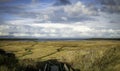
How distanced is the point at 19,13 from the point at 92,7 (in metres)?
1.35

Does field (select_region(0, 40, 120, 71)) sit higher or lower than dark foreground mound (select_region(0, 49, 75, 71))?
higher

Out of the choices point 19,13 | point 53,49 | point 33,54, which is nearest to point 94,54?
point 53,49

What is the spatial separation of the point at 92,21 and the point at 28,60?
1.38 meters

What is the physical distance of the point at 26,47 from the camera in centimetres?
525

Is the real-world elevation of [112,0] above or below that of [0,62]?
above

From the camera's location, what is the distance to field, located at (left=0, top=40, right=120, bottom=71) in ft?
17.1

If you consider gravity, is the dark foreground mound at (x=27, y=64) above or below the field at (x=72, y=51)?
below

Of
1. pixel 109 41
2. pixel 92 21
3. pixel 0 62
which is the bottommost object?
pixel 0 62

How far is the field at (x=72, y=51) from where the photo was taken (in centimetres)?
521

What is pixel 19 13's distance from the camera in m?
5.21

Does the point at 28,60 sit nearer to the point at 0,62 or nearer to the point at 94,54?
the point at 0,62

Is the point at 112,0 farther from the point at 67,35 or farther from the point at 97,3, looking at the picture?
the point at 67,35

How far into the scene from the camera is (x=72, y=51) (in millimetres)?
5266

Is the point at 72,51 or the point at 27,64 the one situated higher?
the point at 72,51
